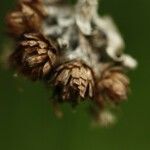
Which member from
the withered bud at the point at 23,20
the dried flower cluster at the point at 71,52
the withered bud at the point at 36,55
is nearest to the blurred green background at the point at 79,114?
the dried flower cluster at the point at 71,52

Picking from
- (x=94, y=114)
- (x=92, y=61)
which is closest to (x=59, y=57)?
(x=92, y=61)

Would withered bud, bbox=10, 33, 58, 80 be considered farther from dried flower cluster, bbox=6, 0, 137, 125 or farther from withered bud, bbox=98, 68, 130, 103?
withered bud, bbox=98, 68, 130, 103

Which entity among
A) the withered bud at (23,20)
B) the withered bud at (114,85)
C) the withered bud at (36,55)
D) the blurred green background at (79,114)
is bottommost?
the blurred green background at (79,114)

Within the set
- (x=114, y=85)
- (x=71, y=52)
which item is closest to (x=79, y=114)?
(x=114, y=85)

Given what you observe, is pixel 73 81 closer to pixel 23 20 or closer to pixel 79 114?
pixel 23 20

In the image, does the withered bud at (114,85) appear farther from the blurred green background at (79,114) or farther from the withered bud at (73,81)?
the blurred green background at (79,114)

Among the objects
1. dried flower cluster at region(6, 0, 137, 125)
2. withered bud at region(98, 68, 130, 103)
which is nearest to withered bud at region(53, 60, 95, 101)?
dried flower cluster at region(6, 0, 137, 125)
